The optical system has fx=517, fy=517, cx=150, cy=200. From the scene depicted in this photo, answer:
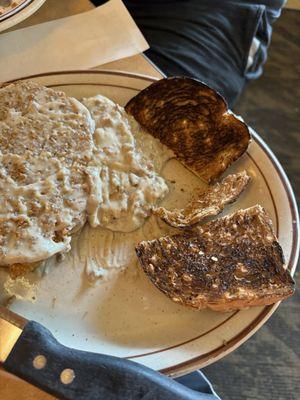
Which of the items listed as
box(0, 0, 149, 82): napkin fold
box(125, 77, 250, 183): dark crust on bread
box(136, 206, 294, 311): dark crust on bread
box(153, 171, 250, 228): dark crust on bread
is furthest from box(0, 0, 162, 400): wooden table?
box(136, 206, 294, 311): dark crust on bread

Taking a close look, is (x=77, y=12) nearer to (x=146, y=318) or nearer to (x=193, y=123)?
(x=193, y=123)

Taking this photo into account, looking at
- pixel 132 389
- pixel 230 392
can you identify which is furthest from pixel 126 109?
pixel 230 392

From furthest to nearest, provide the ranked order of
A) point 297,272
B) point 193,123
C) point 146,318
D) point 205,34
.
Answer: point 297,272
point 205,34
point 193,123
point 146,318

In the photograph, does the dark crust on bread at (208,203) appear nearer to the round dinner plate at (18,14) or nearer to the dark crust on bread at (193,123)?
the dark crust on bread at (193,123)

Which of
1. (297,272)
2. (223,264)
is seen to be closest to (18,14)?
(223,264)

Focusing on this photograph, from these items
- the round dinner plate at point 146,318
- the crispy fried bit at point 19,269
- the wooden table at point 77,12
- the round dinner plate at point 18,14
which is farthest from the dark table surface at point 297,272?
the round dinner plate at point 18,14

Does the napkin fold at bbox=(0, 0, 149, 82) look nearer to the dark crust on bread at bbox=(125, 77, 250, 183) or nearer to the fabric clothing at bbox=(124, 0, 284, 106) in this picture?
the fabric clothing at bbox=(124, 0, 284, 106)
